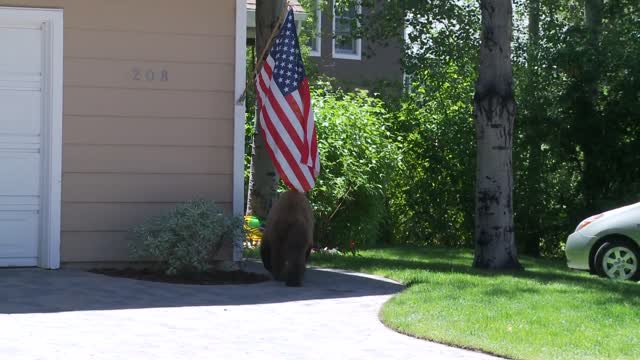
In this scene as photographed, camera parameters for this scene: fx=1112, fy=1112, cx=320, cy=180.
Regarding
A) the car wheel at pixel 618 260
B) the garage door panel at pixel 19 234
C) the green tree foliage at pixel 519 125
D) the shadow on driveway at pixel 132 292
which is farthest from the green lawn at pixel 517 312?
the green tree foliage at pixel 519 125

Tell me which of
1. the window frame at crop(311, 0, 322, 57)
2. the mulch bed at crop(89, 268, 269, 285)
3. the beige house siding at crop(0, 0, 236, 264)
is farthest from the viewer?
the window frame at crop(311, 0, 322, 57)

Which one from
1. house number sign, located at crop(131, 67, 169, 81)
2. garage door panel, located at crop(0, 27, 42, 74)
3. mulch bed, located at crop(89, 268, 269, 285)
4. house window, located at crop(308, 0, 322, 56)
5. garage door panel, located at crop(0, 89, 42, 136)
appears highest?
house window, located at crop(308, 0, 322, 56)

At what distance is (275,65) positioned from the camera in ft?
38.7

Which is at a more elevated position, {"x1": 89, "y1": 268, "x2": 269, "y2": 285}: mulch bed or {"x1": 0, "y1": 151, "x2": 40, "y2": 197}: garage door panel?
{"x1": 0, "y1": 151, "x2": 40, "y2": 197}: garage door panel

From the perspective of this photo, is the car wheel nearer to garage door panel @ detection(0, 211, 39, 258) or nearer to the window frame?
garage door panel @ detection(0, 211, 39, 258)

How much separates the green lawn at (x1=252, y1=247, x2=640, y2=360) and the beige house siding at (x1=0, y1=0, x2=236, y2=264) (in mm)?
2329

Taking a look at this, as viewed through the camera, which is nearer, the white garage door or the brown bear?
the brown bear

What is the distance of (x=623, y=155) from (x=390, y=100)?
492 centimetres

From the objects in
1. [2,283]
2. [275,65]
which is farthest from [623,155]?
[2,283]

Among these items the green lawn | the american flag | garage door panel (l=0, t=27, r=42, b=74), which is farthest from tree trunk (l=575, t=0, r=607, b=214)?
garage door panel (l=0, t=27, r=42, b=74)

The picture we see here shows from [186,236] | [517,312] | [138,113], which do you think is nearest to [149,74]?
[138,113]

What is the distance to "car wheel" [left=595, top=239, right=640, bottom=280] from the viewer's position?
46.2ft

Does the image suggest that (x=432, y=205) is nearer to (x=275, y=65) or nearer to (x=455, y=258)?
(x=455, y=258)

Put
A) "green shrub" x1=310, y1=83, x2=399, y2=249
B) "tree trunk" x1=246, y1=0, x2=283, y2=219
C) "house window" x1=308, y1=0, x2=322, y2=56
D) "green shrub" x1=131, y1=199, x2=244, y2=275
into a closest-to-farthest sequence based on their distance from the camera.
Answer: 1. "green shrub" x1=131, y1=199, x2=244, y2=275
2. "tree trunk" x1=246, y1=0, x2=283, y2=219
3. "green shrub" x1=310, y1=83, x2=399, y2=249
4. "house window" x1=308, y1=0, x2=322, y2=56
